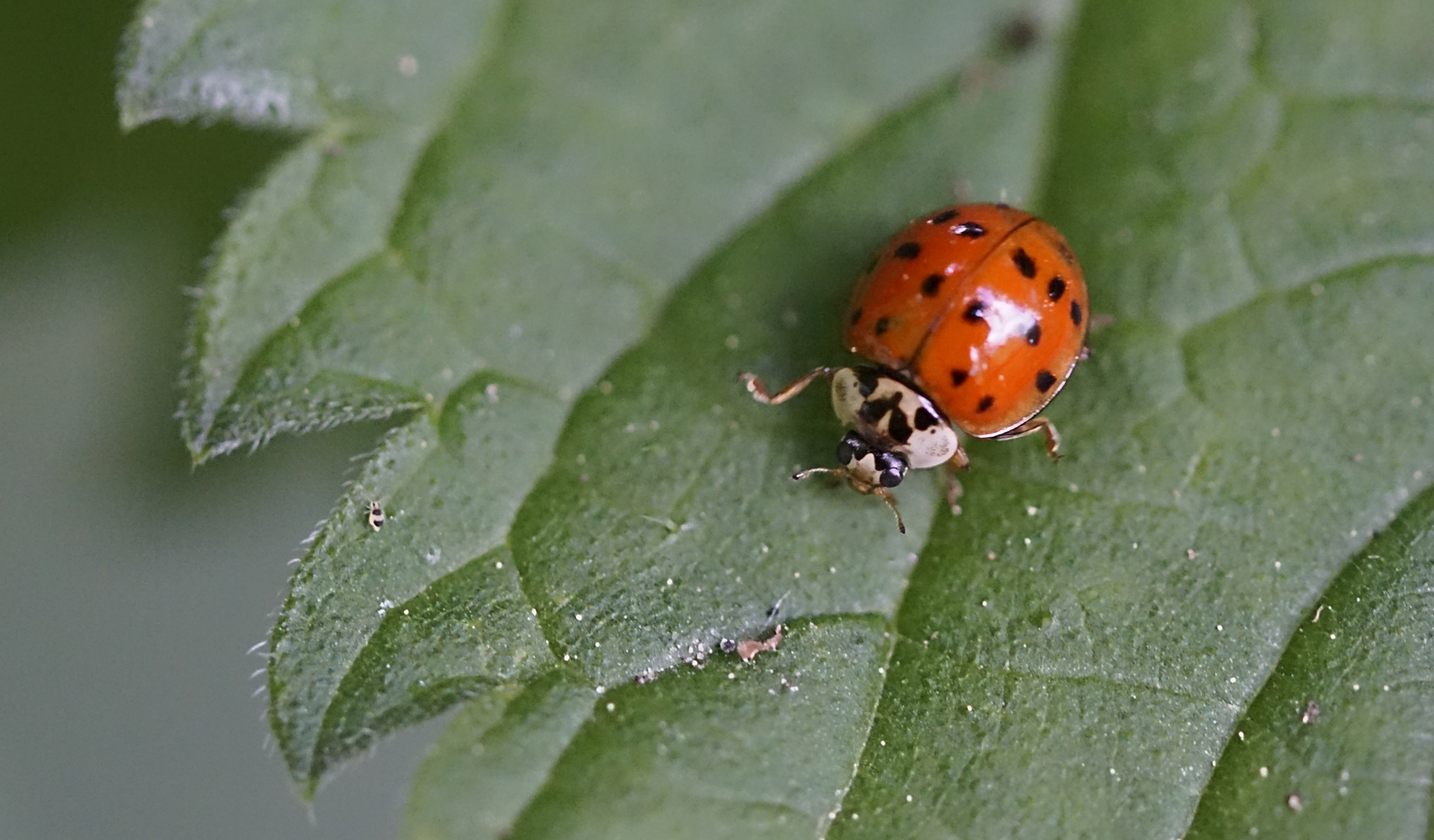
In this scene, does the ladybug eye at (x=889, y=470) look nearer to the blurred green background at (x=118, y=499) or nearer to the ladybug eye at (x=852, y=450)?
the ladybug eye at (x=852, y=450)

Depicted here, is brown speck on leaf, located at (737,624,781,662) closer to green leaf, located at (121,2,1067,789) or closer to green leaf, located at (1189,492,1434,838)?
green leaf, located at (121,2,1067,789)

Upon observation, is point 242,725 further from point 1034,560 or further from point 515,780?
point 1034,560

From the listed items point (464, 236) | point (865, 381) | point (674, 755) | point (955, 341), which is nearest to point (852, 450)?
point (865, 381)

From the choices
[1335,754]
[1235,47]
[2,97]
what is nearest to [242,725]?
[2,97]

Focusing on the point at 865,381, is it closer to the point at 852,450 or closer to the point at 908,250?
the point at 852,450

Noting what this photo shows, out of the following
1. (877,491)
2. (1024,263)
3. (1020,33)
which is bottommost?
(877,491)
